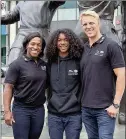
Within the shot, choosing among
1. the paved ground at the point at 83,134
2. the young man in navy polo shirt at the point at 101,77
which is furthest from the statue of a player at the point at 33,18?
the young man in navy polo shirt at the point at 101,77

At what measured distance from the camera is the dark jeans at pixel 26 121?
379 centimetres

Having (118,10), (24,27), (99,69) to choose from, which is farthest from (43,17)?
(99,69)

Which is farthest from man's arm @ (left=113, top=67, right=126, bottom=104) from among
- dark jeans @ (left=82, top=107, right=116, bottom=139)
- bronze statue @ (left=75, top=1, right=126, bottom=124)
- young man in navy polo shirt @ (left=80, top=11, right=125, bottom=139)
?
bronze statue @ (left=75, top=1, right=126, bottom=124)

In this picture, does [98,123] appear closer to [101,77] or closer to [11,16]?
[101,77]

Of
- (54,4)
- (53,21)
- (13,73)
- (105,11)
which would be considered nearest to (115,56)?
(13,73)

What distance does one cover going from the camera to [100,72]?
11.4ft

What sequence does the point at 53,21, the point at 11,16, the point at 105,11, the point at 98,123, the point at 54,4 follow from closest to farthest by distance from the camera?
the point at 98,123
the point at 105,11
the point at 54,4
the point at 11,16
the point at 53,21

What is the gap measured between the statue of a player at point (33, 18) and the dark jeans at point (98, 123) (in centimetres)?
210

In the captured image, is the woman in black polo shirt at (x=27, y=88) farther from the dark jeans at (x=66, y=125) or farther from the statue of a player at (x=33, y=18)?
the statue of a player at (x=33, y=18)

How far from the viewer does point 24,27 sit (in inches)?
223

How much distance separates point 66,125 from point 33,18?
88.6 inches

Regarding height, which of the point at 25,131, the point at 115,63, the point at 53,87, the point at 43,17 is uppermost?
the point at 43,17

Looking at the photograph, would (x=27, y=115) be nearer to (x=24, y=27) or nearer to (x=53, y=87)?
(x=53, y=87)

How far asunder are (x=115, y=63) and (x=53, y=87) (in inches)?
23.8
